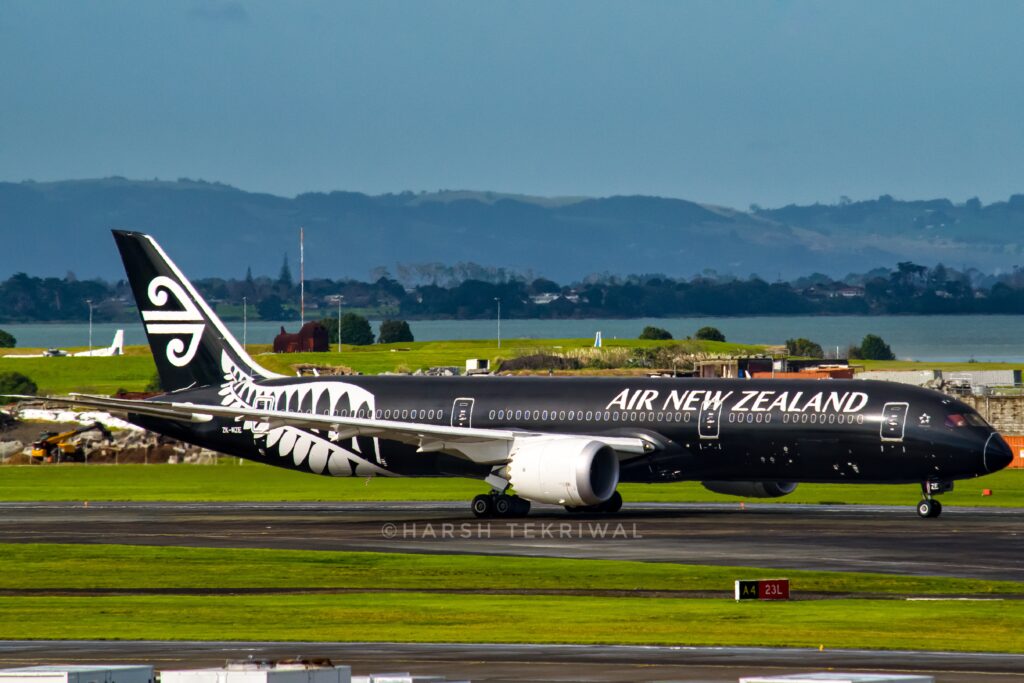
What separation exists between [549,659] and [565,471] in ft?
87.0

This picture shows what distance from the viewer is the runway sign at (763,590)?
3653cm

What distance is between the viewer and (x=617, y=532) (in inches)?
2078

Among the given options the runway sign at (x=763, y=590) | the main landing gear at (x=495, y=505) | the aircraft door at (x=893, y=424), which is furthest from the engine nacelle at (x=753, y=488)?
the runway sign at (x=763, y=590)

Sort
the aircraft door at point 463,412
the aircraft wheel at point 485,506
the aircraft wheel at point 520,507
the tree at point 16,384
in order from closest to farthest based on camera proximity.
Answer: the aircraft wheel at point 485,506
the aircraft wheel at point 520,507
the aircraft door at point 463,412
the tree at point 16,384

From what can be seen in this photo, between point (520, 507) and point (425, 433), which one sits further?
point (520, 507)

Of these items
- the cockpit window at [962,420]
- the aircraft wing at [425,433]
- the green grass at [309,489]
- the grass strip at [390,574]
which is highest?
the cockpit window at [962,420]

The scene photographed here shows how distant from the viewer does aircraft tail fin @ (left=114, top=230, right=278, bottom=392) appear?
216 feet

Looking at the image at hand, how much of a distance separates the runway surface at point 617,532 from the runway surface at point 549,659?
1327cm

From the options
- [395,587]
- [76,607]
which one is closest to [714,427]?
[395,587]

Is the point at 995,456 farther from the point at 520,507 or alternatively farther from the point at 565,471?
the point at 520,507

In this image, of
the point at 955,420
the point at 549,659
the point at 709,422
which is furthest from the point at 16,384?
the point at 549,659

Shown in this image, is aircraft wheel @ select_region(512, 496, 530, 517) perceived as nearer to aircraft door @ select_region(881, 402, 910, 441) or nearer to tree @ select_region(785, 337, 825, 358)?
aircraft door @ select_region(881, 402, 910, 441)

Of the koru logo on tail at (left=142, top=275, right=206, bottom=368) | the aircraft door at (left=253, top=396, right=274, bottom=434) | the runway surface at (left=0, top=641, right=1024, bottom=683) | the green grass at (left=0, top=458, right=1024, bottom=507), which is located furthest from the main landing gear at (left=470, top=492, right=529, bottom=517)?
the runway surface at (left=0, top=641, right=1024, bottom=683)

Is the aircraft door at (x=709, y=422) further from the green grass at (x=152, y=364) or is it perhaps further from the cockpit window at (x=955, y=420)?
the green grass at (x=152, y=364)
